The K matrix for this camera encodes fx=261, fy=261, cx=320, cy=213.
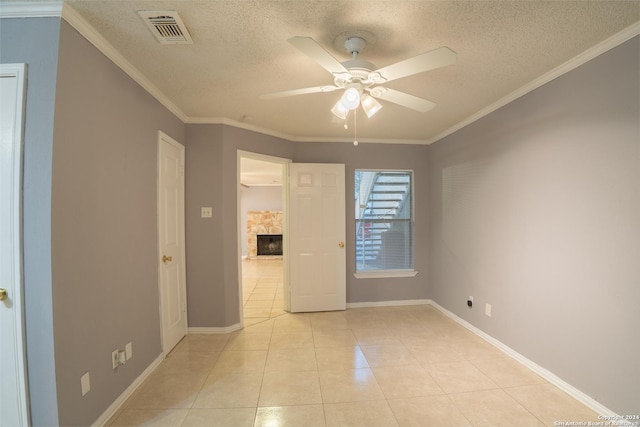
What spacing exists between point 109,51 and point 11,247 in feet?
4.28

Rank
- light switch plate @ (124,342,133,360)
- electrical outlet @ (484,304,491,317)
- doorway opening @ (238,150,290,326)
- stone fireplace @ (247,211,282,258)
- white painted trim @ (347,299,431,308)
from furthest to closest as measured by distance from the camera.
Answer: stone fireplace @ (247,211,282,258) < doorway opening @ (238,150,290,326) < white painted trim @ (347,299,431,308) < electrical outlet @ (484,304,491,317) < light switch plate @ (124,342,133,360)

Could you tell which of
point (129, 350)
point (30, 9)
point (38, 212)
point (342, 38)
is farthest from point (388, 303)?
point (30, 9)

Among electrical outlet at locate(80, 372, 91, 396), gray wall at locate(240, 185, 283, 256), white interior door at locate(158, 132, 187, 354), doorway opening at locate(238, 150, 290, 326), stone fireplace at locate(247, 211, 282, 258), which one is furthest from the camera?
gray wall at locate(240, 185, 283, 256)

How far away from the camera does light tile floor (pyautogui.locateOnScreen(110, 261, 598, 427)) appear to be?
5.69 ft

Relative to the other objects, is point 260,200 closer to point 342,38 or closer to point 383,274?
point 383,274

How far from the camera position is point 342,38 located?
1.59m

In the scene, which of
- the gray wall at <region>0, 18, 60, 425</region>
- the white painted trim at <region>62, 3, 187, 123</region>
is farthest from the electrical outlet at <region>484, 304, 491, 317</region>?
the white painted trim at <region>62, 3, 187, 123</region>

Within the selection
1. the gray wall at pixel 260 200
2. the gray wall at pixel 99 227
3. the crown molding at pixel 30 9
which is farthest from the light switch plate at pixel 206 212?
the gray wall at pixel 260 200

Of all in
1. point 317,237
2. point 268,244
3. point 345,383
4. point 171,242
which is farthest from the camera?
point 268,244

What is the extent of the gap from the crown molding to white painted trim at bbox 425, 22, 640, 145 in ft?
10.4

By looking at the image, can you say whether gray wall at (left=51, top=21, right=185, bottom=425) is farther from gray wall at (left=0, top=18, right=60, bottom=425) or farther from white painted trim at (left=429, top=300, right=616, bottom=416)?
white painted trim at (left=429, top=300, right=616, bottom=416)

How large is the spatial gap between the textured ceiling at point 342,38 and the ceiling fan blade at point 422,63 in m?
0.29

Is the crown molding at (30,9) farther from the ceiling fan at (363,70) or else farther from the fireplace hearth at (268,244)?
the fireplace hearth at (268,244)

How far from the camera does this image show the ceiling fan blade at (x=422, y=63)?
1.21 m
